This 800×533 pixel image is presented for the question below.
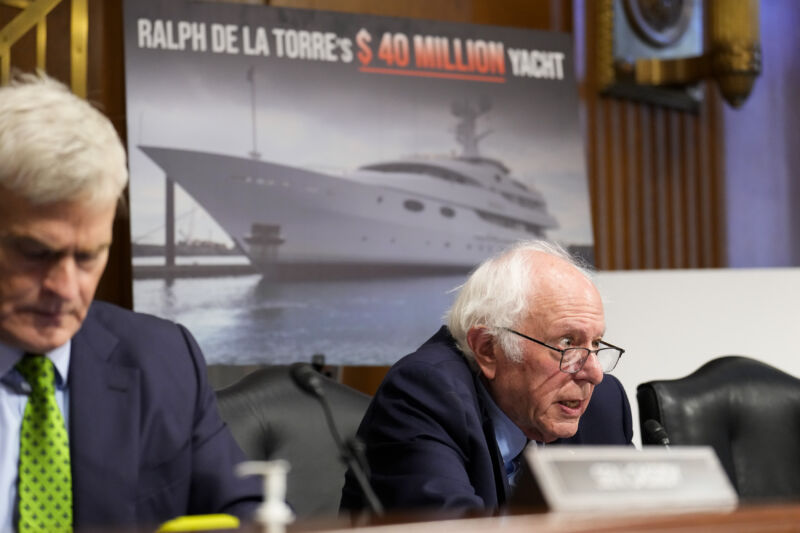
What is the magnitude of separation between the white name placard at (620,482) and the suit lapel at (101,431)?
24.6 inches

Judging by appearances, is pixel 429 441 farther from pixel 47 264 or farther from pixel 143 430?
pixel 47 264

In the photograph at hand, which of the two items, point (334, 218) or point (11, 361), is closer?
point (11, 361)

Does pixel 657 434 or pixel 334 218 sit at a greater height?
pixel 334 218

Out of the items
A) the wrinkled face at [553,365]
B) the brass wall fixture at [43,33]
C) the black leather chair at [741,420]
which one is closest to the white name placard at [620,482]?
the wrinkled face at [553,365]

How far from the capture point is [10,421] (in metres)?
1.58

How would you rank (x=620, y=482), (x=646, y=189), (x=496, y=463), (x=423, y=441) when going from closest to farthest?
(x=620, y=482) → (x=423, y=441) → (x=496, y=463) → (x=646, y=189)

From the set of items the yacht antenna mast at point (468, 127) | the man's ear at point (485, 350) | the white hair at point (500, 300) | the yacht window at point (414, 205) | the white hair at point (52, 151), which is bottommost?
the man's ear at point (485, 350)

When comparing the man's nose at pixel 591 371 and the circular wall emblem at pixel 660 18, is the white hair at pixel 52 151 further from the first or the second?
the circular wall emblem at pixel 660 18

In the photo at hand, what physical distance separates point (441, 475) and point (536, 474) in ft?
2.71

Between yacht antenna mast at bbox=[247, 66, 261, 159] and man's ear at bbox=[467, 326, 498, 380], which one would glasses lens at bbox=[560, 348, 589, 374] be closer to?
man's ear at bbox=[467, 326, 498, 380]

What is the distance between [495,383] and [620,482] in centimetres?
118

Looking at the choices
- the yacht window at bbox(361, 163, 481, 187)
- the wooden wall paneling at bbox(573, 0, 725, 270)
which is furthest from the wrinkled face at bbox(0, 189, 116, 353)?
the wooden wall paneling at bbox(573, 0, 725, 270)

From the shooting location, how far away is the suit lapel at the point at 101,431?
5.27 feet

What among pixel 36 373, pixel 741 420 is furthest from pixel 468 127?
pixel 36 373
